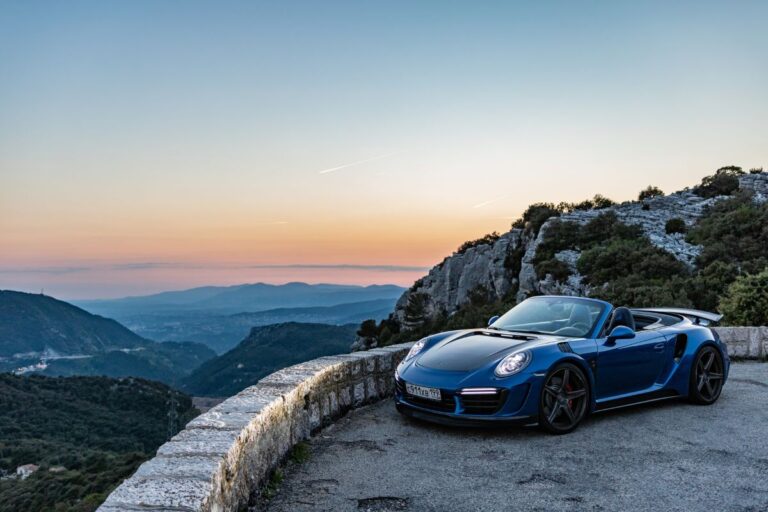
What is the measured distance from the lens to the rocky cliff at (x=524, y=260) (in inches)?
1172

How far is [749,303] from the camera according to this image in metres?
11.5

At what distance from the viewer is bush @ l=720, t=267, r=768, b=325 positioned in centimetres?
1127

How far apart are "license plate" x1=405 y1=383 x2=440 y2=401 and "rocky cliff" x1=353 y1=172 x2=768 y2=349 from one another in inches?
825

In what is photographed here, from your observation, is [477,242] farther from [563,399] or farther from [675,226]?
[563,399]

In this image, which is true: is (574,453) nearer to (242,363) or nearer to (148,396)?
(148,396)

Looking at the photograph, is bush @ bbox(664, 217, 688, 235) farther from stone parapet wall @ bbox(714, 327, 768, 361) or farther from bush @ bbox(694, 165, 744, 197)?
stone parapet wall @ bbox(714, 327, 768, 361)

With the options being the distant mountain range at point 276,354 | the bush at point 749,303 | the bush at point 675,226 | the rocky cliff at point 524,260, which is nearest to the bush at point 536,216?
the rocky cliff at point 524,260

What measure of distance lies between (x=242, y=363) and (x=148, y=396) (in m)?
81.9

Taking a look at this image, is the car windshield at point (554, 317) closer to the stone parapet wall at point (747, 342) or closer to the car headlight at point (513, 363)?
the car headlight at point (513, 363)

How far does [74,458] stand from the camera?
73.9 m

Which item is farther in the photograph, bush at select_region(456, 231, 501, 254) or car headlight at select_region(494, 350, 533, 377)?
bush at select_region(456, 231, 501, 254)

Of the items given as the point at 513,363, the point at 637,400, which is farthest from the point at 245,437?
the point at 637,400

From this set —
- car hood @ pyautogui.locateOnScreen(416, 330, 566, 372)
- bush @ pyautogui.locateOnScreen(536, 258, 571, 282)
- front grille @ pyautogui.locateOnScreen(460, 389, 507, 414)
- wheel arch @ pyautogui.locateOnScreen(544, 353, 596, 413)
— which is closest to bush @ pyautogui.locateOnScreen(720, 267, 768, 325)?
wheel arch @ pyautogui.locateOnScreen(544, 353, 596, 413)

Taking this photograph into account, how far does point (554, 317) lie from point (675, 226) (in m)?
30.6
